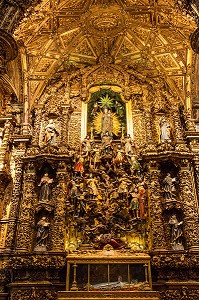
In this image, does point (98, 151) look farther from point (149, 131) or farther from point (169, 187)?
point (169, 187)

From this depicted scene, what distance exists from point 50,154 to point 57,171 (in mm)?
615

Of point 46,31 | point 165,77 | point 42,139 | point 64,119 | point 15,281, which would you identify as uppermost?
point 46,31

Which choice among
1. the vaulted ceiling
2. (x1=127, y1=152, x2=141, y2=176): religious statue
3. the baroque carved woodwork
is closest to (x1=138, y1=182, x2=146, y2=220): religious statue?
the baroque carved woodwork

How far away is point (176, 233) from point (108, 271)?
245 centimetres

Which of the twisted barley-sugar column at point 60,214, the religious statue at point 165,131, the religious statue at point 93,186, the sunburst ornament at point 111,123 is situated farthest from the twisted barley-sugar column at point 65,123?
the religious statue at point 165,131

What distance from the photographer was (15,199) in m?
11.4

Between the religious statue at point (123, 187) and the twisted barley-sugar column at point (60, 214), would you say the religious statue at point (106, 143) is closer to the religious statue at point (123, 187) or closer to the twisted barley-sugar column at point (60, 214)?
the religious statue at point (123, 187)

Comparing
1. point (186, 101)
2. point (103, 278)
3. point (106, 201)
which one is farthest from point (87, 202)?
point (186, 101)

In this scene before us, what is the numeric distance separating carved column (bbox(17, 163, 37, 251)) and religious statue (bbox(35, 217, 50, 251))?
0.80ft

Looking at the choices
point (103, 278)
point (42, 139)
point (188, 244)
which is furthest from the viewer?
point (42, 139)

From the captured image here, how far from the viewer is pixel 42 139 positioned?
12773mm

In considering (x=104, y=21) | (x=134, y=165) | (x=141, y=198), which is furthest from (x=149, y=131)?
(x=104, y=21)

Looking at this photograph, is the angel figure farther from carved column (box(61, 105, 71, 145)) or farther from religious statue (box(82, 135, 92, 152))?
carved column (box(61, 105, 71, 145))

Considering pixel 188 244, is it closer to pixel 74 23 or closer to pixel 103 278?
pixel 103 278
